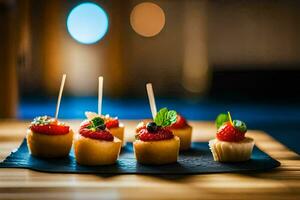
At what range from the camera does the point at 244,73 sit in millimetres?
12961

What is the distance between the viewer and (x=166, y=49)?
43.6ft

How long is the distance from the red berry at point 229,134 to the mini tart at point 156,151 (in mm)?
243

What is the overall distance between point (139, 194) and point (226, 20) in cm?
1122

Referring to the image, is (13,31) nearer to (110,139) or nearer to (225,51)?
(110,139)

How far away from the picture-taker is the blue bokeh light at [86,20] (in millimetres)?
13203

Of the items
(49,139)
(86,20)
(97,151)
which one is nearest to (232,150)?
(97,151)

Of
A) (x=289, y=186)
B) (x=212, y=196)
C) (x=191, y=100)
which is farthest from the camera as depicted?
(x=191, y=100)

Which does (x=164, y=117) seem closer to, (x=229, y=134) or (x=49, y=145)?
(x=229, y=134)

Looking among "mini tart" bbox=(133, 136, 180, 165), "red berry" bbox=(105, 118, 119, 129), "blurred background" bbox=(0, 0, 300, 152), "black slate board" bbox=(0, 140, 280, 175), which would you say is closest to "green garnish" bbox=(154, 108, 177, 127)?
"mini tart" bbox=(133, 136, 180, 165)

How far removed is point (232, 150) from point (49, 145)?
0.90m

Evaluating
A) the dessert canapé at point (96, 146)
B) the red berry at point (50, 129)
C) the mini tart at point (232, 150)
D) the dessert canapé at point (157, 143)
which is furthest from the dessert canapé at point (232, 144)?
the red berry at point (50, 129)

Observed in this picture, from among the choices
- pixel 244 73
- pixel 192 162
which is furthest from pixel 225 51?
pixel 192 162

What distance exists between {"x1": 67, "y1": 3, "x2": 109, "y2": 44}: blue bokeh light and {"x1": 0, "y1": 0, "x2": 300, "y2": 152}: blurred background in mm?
21

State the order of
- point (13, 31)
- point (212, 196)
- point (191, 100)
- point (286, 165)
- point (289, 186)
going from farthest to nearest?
1. point (191, 100)
2. point (13, 31)
3. point (286, 165)
4. point (289, 186)
5. point (212, 196)
